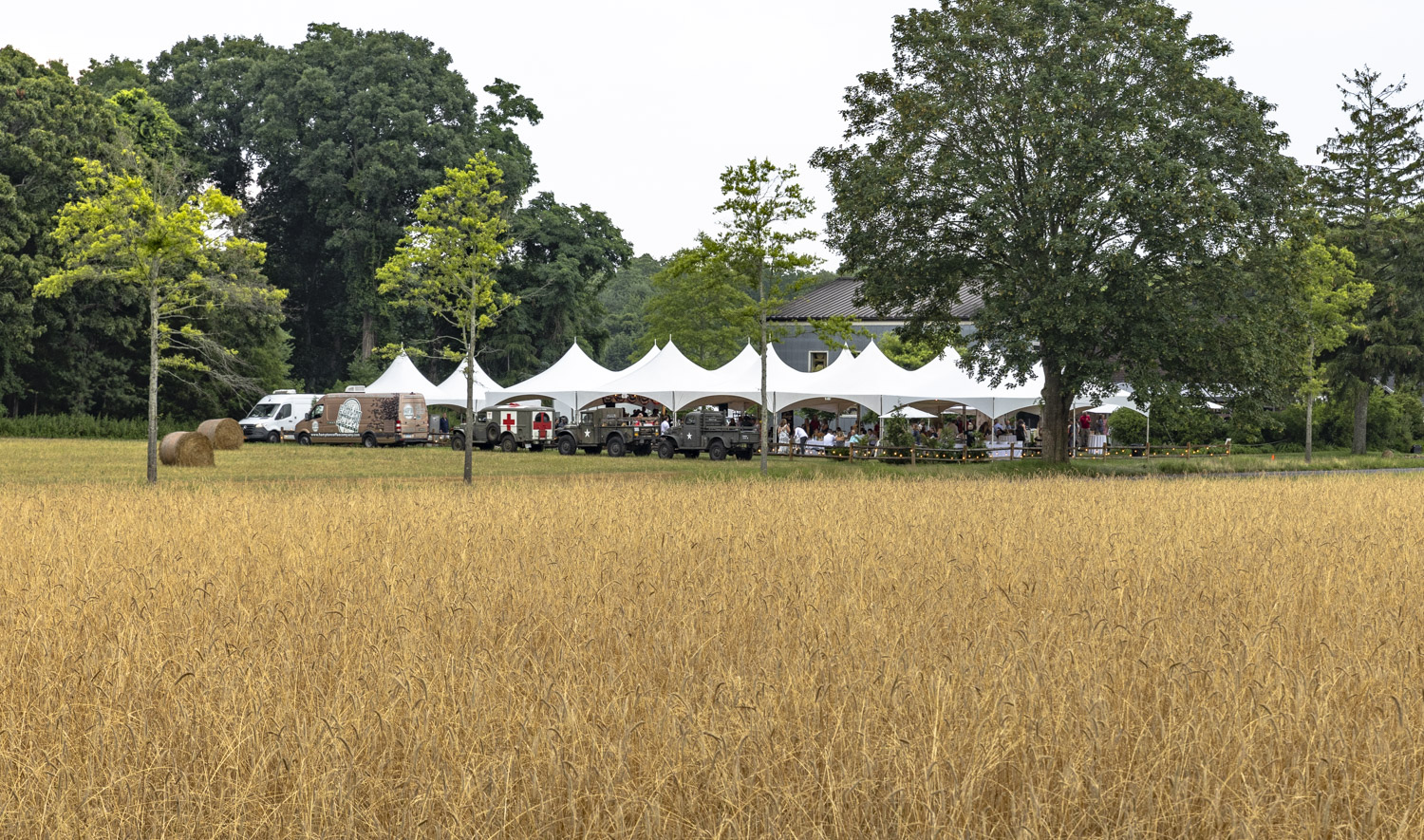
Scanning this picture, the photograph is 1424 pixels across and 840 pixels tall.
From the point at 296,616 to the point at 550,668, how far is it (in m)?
1.93

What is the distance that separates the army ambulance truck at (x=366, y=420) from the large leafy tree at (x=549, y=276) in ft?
40.7

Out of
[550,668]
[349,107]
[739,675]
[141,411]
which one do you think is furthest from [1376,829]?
[349,107]

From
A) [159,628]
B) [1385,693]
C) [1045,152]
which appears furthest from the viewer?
[1045,152]

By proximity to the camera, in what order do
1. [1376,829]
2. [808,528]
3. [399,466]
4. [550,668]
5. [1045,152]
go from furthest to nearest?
[399,466] → [1045,152] → [808,528] → [550,668] → [1376,829]

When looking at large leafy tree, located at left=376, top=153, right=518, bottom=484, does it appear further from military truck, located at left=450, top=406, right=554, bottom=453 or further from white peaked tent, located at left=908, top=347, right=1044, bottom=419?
white peaked tent, located at left=908, top=347, right=1044, bottom=419

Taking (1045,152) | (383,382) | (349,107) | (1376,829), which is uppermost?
(349,107)

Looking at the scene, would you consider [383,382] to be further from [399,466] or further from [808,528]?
[808,528]

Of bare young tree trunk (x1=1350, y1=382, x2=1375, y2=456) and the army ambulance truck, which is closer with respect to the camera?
the army ambulance truck

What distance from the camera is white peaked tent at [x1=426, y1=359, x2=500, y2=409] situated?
142ft

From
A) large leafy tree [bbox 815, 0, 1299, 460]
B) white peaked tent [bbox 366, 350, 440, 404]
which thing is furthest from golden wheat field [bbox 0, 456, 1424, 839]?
white peaked tent [bbox 366, 350, 440, 404]

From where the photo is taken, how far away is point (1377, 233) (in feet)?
154

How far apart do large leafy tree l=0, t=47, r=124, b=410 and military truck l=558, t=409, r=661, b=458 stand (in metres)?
19.1

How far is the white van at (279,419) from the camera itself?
148 ft

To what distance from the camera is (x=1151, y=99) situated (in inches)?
984
